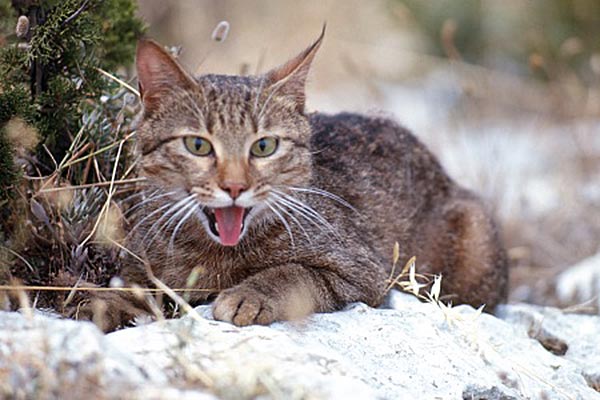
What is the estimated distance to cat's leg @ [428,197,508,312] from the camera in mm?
4816

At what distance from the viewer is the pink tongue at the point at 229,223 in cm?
347

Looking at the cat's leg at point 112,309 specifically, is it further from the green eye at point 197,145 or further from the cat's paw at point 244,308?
the green eye at point 197,145

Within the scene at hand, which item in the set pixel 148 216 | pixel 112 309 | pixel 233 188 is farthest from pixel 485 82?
pixel 112 309

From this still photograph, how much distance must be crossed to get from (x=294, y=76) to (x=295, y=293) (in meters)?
A: 0.94

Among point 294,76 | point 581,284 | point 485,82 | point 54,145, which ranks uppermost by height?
point 485,82

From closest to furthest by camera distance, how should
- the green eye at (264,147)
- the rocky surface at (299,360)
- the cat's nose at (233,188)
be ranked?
the rocky surface at (299,360) < the cat's nose at (233,188) < the green eye at (264,147)

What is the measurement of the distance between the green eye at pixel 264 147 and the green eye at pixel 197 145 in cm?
17

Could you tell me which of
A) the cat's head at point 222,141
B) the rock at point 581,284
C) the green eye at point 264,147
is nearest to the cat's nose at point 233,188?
the cat's head at point 222,141

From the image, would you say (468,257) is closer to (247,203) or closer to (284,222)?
(284,222)

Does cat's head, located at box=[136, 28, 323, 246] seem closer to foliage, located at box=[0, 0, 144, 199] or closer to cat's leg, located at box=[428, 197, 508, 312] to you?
foliage, located at box=[0, 0, 144, 199]

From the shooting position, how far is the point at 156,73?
12.1 ft

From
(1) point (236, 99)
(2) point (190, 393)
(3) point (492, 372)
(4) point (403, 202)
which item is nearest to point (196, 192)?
(1) point (236, 99)

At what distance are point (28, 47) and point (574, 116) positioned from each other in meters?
5.18

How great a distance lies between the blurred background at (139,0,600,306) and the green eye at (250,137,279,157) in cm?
132
